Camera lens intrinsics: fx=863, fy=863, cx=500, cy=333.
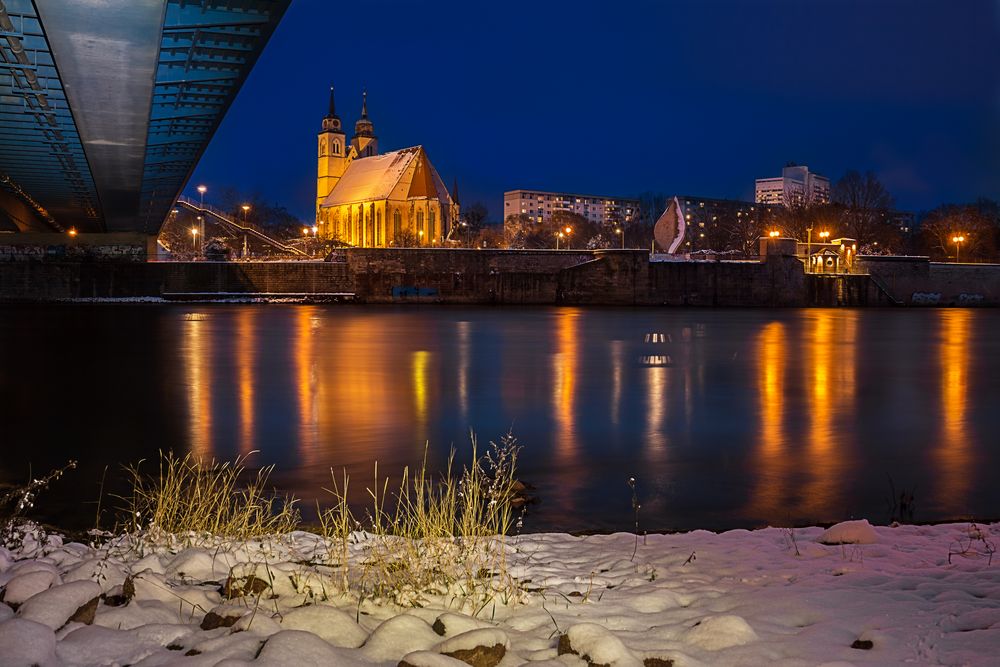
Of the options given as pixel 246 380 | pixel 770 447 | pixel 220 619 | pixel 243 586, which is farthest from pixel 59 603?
pixel 246 380

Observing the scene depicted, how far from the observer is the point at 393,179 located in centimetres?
10175

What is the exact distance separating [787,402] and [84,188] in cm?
3520

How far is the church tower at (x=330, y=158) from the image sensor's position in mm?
125250

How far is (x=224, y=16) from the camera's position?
14.6 meters

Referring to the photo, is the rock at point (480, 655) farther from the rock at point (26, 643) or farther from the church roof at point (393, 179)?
the church roof at point (393, 179)

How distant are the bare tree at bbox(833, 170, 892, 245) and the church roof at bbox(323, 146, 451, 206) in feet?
153

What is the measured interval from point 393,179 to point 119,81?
8547 centimetres

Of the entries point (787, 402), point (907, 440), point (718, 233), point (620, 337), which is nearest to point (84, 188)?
point (620, 337)

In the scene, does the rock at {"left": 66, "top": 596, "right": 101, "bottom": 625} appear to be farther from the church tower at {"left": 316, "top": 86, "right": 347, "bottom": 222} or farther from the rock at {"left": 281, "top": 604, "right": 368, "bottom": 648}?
the church tower at {"left": 316, "top": 86, "right": 347, "bottom": 222}

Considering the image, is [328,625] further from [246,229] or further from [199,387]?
[246,229]

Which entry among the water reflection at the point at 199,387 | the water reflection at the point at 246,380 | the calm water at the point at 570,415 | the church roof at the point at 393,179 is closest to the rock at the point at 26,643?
the calm water at the point at 570,415

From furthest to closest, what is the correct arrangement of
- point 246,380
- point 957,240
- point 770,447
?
1. point 957,240
2. point 246,380
3. point 770,447

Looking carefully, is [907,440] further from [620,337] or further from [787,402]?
[620,337]

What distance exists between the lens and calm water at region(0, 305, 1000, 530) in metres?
8.97
